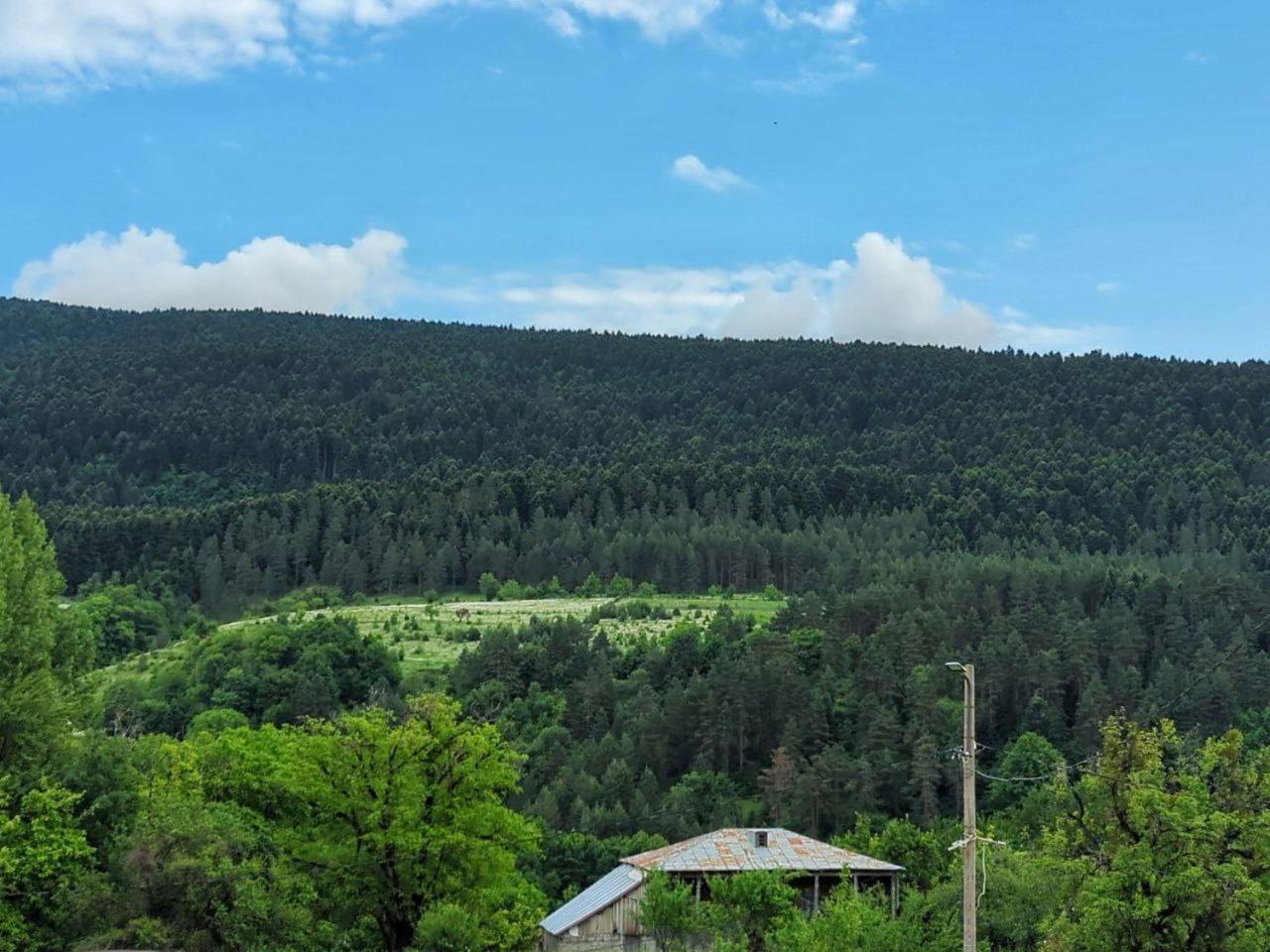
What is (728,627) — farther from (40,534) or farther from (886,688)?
(40,534)

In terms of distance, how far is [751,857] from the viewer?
75625mm

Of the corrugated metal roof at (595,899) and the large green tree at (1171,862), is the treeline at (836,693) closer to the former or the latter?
the corrugated metal roof at (595,899)

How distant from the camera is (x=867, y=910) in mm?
52531

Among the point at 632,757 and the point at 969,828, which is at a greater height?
the point at 969,828

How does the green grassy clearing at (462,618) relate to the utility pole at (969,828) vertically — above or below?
below

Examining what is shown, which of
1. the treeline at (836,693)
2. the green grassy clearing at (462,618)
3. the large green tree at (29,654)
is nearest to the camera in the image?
the large green tree at (29,654)

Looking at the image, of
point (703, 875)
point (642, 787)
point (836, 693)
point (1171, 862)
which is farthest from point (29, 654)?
point (836, 693)

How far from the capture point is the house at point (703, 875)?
239 feet

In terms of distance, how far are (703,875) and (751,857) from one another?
305 centimetres

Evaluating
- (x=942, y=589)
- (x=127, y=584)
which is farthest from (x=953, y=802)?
(x=127, y=584)

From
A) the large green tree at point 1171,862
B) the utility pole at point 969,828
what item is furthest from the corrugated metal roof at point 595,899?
the utility pole at point 969,828

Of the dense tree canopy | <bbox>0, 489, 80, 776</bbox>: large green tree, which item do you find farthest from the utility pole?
<bbox>0, 489, 80, 776</bbox>: large green tree

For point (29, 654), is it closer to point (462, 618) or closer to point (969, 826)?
point (969, 826)

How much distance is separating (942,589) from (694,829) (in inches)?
2302
